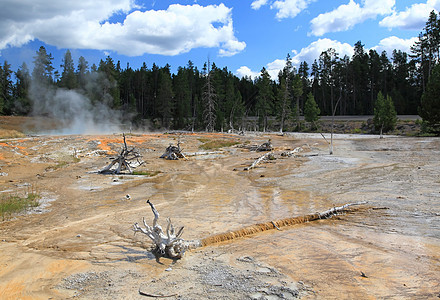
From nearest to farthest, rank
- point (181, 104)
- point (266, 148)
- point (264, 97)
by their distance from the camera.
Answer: point (266, 148), point (264, 97), point (181, 104)

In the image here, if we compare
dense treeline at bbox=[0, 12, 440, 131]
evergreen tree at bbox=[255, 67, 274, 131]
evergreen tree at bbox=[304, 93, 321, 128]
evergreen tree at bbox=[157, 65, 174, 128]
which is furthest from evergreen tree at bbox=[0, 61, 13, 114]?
evergreen tree at bbox=[304, 93, 321, 128]

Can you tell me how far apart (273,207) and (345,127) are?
135 feet

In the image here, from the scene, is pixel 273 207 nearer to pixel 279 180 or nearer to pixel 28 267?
pixel 279 180

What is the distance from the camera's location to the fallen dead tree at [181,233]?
602 centimetres

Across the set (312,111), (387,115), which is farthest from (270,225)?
(312,111)

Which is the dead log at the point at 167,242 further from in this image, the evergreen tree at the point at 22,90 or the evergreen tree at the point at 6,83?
the evergreen tree at the point at 6,83

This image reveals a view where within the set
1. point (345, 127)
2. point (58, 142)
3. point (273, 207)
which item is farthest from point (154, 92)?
point (273, 207)

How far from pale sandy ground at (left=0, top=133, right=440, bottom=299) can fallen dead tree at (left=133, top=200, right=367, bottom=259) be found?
210 mm

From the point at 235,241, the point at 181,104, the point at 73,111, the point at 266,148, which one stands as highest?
the point at 181,104

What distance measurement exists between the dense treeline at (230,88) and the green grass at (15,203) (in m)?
34.8

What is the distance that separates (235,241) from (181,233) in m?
1.44

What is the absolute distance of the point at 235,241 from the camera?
6.99 metres

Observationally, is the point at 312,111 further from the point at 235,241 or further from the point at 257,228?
the point at 235,241

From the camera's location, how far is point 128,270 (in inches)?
221
